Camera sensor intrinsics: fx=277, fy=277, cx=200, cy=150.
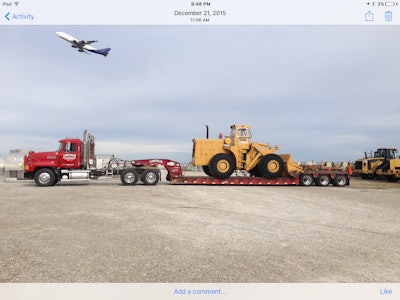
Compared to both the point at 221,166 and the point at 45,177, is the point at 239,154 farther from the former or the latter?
the point at 45,177

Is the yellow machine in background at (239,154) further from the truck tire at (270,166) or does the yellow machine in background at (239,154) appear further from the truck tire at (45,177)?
the truck tire at (45,177)

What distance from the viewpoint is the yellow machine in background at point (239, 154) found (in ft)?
53.8

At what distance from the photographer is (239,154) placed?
16.6 m

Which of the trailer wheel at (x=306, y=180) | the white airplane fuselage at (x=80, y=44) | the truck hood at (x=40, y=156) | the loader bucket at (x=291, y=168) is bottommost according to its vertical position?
the trailer wheel at (x=306, y=180)

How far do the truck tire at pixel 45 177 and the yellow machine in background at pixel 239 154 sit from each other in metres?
7.82

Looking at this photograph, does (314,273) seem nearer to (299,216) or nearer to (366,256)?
(366,256)

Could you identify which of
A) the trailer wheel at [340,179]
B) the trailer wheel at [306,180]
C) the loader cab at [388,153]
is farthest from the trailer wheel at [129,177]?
the loader cab at [388,153]

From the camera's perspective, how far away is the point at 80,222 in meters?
6.48

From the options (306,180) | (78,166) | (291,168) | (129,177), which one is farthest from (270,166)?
(78,166)

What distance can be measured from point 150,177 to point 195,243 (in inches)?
449

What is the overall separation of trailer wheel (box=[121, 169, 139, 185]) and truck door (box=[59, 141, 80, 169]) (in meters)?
2.61

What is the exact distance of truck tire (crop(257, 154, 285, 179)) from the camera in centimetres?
1653
